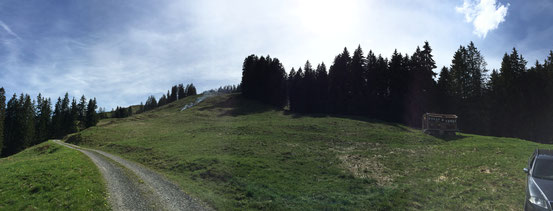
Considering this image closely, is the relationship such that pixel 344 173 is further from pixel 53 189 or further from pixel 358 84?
pixel 358 84

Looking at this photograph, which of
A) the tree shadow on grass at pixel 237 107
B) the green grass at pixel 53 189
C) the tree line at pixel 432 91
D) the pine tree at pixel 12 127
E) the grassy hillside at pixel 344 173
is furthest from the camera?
the tree shadow on grass at pixel 237 107

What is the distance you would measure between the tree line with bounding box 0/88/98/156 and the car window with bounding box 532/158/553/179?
101 meters

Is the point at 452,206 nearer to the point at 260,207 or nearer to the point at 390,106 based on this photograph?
the point at 260,207

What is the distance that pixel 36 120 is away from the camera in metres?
85.9

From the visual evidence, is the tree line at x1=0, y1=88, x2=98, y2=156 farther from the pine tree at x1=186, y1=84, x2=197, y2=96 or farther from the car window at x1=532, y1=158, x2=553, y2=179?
the car window at x1=532, y1=158, x2=553, y2=179

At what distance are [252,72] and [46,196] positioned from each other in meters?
97.3

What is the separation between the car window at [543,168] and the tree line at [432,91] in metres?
52.7

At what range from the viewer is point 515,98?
1956 inches

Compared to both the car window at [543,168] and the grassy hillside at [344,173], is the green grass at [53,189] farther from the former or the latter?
the car window at [543,168]

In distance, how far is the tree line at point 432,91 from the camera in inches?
→ 1920

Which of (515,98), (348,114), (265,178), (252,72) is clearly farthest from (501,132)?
(252,72)

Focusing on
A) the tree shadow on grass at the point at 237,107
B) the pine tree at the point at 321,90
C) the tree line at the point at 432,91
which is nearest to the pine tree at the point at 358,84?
the tree line at the point at 432,91

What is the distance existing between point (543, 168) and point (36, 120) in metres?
126

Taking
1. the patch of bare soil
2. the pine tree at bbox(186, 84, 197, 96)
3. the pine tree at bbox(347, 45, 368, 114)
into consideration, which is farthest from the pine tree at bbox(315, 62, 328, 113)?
the pine tree at bbox(186, 84, 197, 96)
